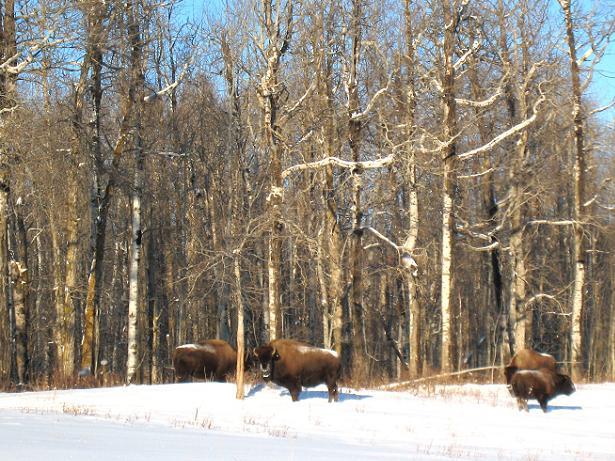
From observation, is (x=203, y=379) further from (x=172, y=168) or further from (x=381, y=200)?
(x=172, y=168)

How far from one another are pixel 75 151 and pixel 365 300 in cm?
1836

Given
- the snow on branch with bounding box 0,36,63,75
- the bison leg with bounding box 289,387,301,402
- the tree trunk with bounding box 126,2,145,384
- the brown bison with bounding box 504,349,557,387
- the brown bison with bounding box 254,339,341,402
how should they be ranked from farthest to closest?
the tree trunk with bounding box 126,2,145,384 → the brown bison with bounding box 504,349,557,387 → the snow on branch with bounding box 0,36,63,75 → the bison leg with bounding box 289,387,301,402 → the brown bison with bounding box 254,339,341,402

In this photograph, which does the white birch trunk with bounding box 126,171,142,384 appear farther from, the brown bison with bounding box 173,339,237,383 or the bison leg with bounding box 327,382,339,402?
the bison leg with bounding box 327,382,339,402

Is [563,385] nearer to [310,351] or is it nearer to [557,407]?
[557,407]

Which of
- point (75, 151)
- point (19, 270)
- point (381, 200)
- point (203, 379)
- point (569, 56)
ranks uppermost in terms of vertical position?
point (569, 56)

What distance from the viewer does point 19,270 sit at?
20.3m

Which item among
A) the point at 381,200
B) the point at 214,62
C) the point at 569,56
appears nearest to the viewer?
the point at 381,200

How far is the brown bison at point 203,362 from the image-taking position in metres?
19.2

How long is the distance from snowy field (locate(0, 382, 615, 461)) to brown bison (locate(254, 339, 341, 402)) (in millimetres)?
368

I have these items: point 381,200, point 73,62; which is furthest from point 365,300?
point 73,62

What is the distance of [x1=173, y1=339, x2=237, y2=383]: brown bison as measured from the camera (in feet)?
63.0

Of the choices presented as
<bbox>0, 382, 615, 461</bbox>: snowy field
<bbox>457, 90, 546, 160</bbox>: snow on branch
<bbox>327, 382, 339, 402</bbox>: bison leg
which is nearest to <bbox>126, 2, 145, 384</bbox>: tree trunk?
<bbox>0, 382, 615, 461</bbox>: snowy field

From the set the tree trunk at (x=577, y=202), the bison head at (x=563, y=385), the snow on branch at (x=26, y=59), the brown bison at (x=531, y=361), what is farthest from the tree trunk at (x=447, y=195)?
the snow on branch at (x=26, y=59)

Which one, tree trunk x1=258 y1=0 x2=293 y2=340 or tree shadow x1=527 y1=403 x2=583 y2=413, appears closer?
tree shadow x1=527 y1=403 x2=583 y2=413
